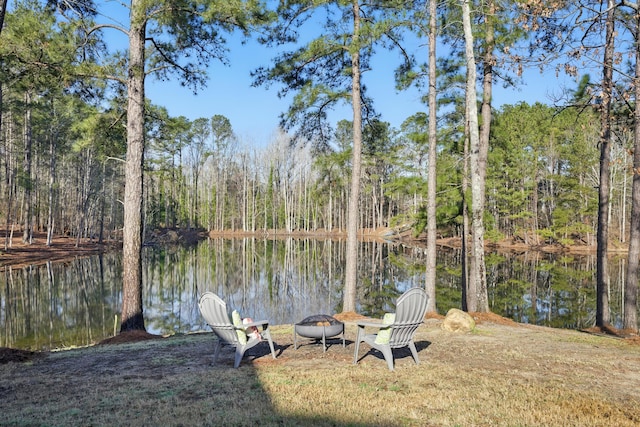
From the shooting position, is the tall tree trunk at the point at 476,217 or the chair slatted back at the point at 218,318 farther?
the tall tree trunk at the point at 476,217

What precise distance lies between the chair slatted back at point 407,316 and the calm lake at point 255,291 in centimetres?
733

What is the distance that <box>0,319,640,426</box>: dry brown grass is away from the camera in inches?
144

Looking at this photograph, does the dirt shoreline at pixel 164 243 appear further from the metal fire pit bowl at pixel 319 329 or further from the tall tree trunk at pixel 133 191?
the metal fire pit bowl at pixel 319 329

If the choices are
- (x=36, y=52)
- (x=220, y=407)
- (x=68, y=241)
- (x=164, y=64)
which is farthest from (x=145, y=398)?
(x=68, y=241)

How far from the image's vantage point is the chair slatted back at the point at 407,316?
17.4 feet

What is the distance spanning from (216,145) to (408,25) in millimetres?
47631

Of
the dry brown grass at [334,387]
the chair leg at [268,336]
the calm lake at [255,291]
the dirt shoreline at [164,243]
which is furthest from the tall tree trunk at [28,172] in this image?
the chair leg at [268,336]

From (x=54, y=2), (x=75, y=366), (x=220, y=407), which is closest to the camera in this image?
(x=220, y=407)

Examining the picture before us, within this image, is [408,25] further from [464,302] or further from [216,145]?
[216,145]

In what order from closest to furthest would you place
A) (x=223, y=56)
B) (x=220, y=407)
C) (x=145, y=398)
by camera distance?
A: (x=220, y=407)
(x=145, y=398)
(x=223, y=56)

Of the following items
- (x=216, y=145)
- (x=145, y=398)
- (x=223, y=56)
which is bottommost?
(x=145, y=398)

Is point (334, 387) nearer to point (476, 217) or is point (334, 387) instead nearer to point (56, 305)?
Answer: point (476, 217)

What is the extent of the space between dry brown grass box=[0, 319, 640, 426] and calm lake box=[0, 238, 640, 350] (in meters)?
5.41

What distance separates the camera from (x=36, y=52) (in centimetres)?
810
